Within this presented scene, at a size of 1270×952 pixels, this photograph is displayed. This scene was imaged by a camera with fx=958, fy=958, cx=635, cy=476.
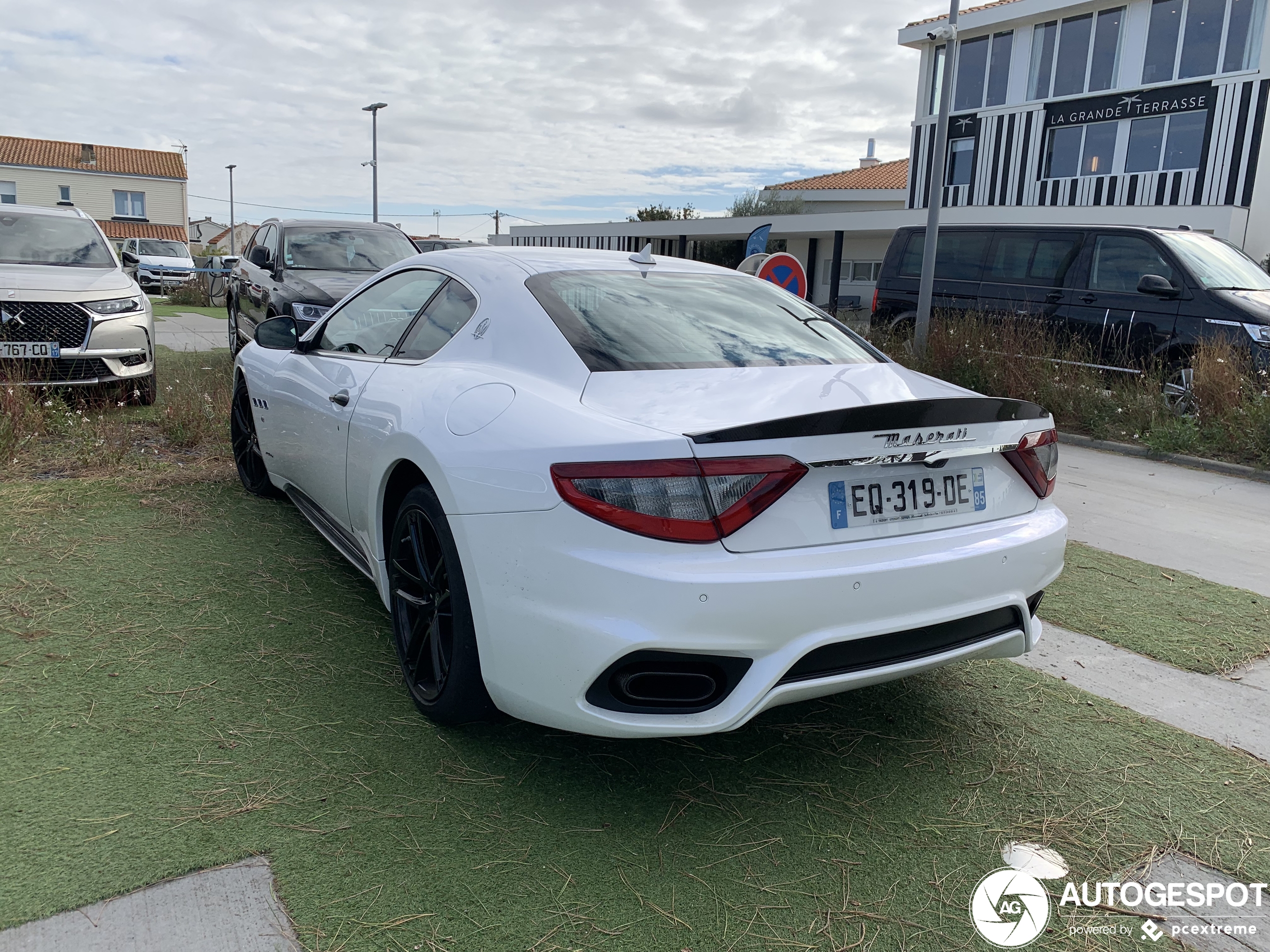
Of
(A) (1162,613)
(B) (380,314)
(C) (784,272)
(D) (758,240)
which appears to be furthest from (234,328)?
(A) (1162,613)

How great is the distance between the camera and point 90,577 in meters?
4.07

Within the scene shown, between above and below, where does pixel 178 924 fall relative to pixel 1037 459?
below

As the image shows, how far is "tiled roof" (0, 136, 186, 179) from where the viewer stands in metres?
56.0

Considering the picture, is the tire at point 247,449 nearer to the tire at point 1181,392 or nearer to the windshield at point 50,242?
the windshield at point 50,242

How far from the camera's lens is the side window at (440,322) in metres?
3.31

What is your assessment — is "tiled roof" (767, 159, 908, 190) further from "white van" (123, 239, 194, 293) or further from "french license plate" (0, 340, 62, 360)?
"french license plate" (0, 340, 62, 360)

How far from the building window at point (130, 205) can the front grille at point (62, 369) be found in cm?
5845

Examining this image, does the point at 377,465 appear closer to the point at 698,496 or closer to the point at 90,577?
the point at 698,496

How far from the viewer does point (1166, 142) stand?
80.6 ft

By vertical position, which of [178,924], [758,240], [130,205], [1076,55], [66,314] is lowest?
[178,924]

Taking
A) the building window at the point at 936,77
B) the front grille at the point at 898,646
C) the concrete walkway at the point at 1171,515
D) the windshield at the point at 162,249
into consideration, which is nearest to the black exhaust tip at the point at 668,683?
the front grille at the point at 898,646

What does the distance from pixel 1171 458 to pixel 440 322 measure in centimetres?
702

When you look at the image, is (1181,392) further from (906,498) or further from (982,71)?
(982,71)

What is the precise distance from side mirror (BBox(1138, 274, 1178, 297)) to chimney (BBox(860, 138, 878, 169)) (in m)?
38.0
